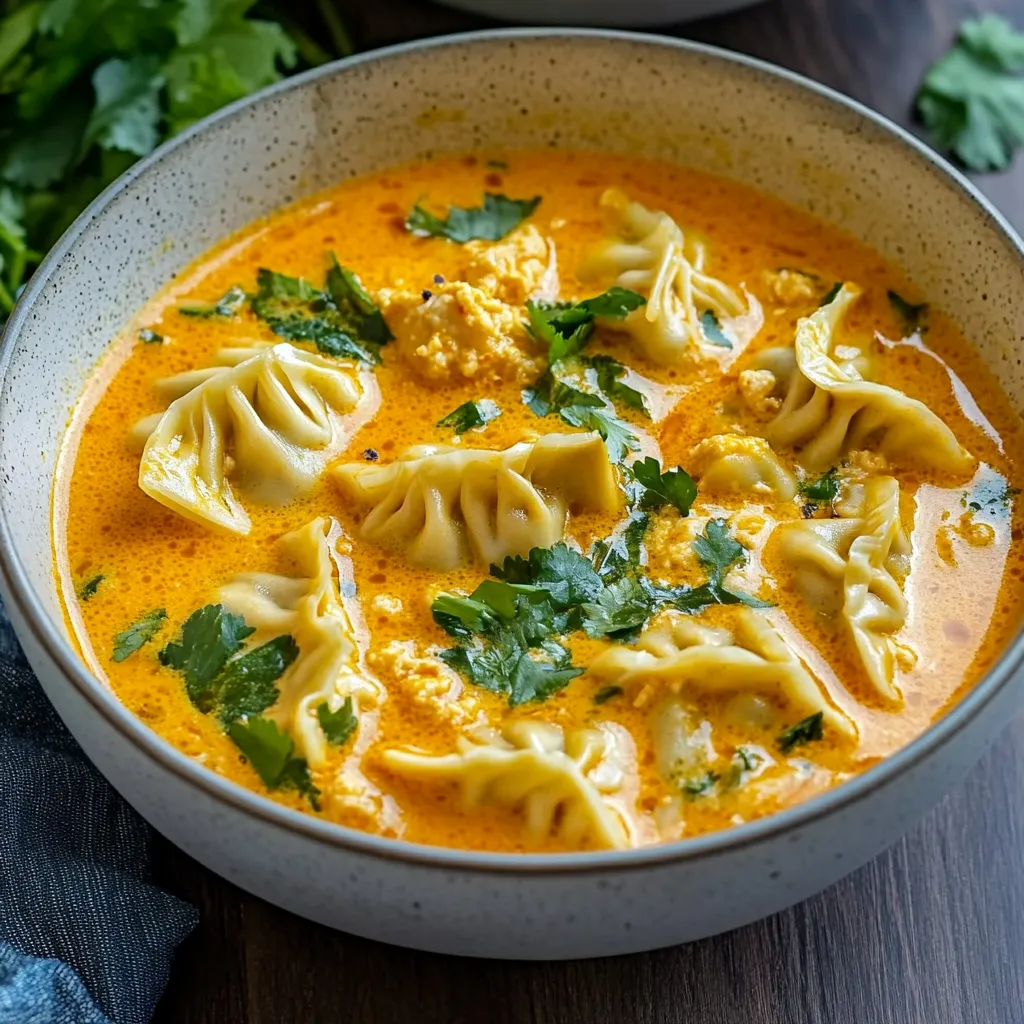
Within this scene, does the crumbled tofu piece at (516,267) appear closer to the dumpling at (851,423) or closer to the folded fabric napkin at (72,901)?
the dumpling at (851,423)

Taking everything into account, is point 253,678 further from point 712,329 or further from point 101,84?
point 101,84

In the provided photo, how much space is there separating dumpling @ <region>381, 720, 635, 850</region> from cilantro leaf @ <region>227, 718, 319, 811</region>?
0.17m

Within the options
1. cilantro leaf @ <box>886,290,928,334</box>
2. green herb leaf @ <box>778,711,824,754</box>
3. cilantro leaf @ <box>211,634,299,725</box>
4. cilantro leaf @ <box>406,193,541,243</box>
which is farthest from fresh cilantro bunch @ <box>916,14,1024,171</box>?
cilantro leaf @ <box>211,634,299,725</box>

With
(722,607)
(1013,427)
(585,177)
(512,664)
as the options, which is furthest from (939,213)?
(512,664)

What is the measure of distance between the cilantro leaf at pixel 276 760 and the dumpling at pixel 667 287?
1.49m

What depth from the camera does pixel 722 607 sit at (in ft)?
11.1

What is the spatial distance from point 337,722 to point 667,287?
1558mm

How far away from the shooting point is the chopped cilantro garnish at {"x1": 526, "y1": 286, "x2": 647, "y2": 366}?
3.91 metres

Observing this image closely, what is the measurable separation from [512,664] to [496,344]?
98 cm

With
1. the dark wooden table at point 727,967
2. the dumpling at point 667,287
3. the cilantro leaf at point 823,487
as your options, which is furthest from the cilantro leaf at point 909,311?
the dark wooden table at point 727,967

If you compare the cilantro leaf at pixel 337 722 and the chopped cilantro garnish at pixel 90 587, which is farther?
the chopped cilantro garnish at pixel 90 587

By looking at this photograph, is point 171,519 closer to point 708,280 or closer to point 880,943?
point 708,280

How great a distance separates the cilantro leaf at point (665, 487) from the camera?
355 centimetres

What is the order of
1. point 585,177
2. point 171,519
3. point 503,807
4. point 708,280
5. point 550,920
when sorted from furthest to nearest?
point 585,177 → point 708,280 → point 171,519 → point 503,807 → point 550,920
